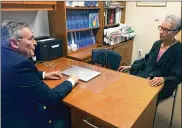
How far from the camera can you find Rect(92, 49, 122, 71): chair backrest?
2023mm

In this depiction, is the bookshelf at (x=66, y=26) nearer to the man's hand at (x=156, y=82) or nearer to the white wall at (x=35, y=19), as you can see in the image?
the white wall at (x=35, y=19)

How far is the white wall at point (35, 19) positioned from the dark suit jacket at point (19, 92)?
43.9 inches

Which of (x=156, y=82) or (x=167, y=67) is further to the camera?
(x=167, y=67)

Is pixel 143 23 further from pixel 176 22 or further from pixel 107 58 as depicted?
pixel 176 22

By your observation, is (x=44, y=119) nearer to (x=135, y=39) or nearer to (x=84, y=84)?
(x=84, y=84)

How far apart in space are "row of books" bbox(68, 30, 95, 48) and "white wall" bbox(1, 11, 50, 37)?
1.18 ft

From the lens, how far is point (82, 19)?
2.48 metres

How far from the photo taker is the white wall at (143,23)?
9.54 feet

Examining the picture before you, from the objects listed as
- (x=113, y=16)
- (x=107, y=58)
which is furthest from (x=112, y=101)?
(x=113, y=16)

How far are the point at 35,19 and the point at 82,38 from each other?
2.65 ft

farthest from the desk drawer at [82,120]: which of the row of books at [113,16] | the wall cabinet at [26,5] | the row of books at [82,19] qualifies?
the row of books at [113,16]

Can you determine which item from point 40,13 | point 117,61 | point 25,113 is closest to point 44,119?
point 25,113

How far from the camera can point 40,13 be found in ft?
7.12

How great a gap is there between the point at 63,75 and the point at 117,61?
0.78 metres
